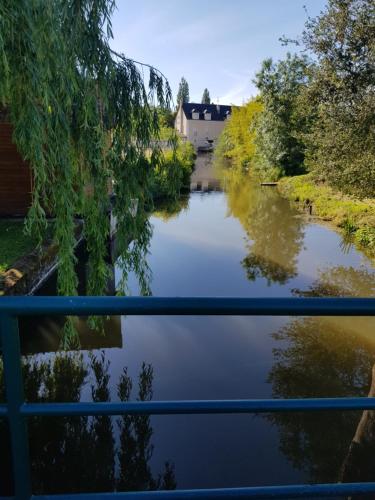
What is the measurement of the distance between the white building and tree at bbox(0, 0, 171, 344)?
6046cm

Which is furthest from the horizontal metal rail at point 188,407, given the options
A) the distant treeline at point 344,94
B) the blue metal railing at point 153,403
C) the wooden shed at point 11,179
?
the wooden shed at point 11,179

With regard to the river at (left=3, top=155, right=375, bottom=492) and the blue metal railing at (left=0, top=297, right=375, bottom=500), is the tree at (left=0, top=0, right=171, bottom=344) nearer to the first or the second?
the river at (left=3, top=155, right=375, bottom=492)

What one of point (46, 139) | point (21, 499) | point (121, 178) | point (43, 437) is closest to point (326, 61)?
point (121, 178)

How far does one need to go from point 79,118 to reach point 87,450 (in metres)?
3.32

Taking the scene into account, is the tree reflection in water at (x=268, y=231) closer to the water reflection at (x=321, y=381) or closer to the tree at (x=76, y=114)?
the water reflection at (x=321, y=381)

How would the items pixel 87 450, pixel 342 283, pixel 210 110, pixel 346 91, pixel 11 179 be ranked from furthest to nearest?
pixel 210 110 → pixel 11 179 → pixel 346 91 → pixel 342 283 → pixel 87 450

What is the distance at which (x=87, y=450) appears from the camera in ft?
13.1

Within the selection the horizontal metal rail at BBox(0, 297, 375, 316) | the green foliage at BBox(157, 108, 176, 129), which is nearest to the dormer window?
the green foliage at BBox(157, 108, 176, 129)

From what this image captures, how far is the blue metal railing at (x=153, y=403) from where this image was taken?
103 centimetres

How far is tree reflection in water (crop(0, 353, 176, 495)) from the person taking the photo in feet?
11.9

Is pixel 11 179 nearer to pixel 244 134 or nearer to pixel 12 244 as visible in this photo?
pixel 12 244

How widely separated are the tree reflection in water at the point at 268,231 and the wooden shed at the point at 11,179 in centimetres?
660

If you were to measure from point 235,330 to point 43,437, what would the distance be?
3.48 meters

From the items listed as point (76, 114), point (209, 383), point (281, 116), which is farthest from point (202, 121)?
point (76, 114)
